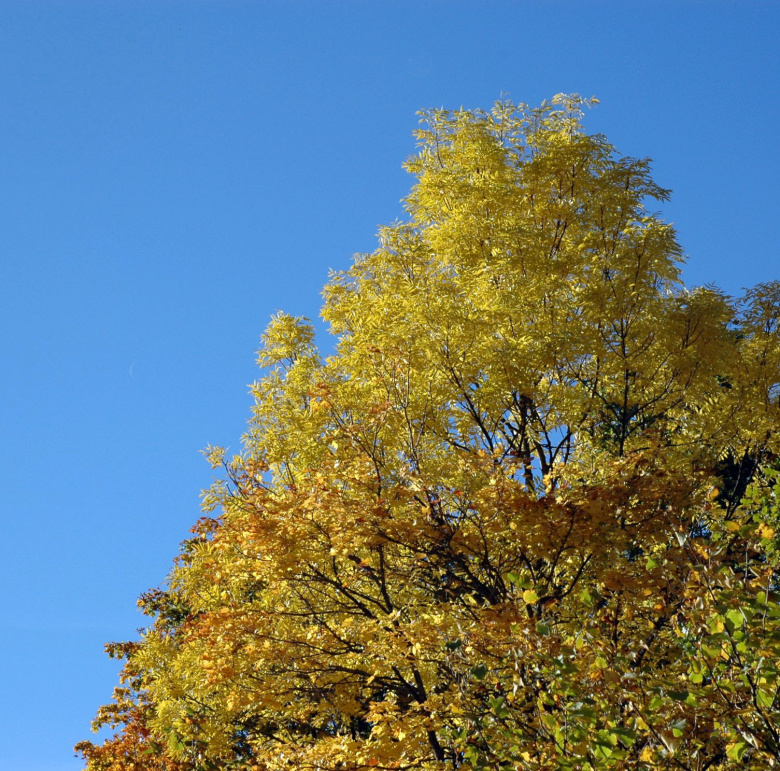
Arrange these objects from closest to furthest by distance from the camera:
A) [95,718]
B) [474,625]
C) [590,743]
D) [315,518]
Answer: [590,743], [474,625], [315,518], [95,718]

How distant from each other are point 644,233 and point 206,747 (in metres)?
8.92

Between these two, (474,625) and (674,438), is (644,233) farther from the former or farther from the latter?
(474,625)

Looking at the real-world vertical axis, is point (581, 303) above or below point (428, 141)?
below

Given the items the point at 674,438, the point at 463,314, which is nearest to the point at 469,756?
the point at 463,314

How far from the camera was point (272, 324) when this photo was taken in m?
12.8

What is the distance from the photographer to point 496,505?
8.52 meters

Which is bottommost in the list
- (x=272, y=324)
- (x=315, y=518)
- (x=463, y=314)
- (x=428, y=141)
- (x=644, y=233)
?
(x=315, y=518)

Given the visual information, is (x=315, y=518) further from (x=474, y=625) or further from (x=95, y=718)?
(x=95, y=718)

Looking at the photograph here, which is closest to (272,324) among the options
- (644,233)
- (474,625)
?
(644,233)

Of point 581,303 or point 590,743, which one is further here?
point 581,303

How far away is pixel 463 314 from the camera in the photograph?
9906 millimetres

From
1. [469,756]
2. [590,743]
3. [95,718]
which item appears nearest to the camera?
[590,743]

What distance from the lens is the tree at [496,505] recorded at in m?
6.84

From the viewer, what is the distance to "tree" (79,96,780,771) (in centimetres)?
684
